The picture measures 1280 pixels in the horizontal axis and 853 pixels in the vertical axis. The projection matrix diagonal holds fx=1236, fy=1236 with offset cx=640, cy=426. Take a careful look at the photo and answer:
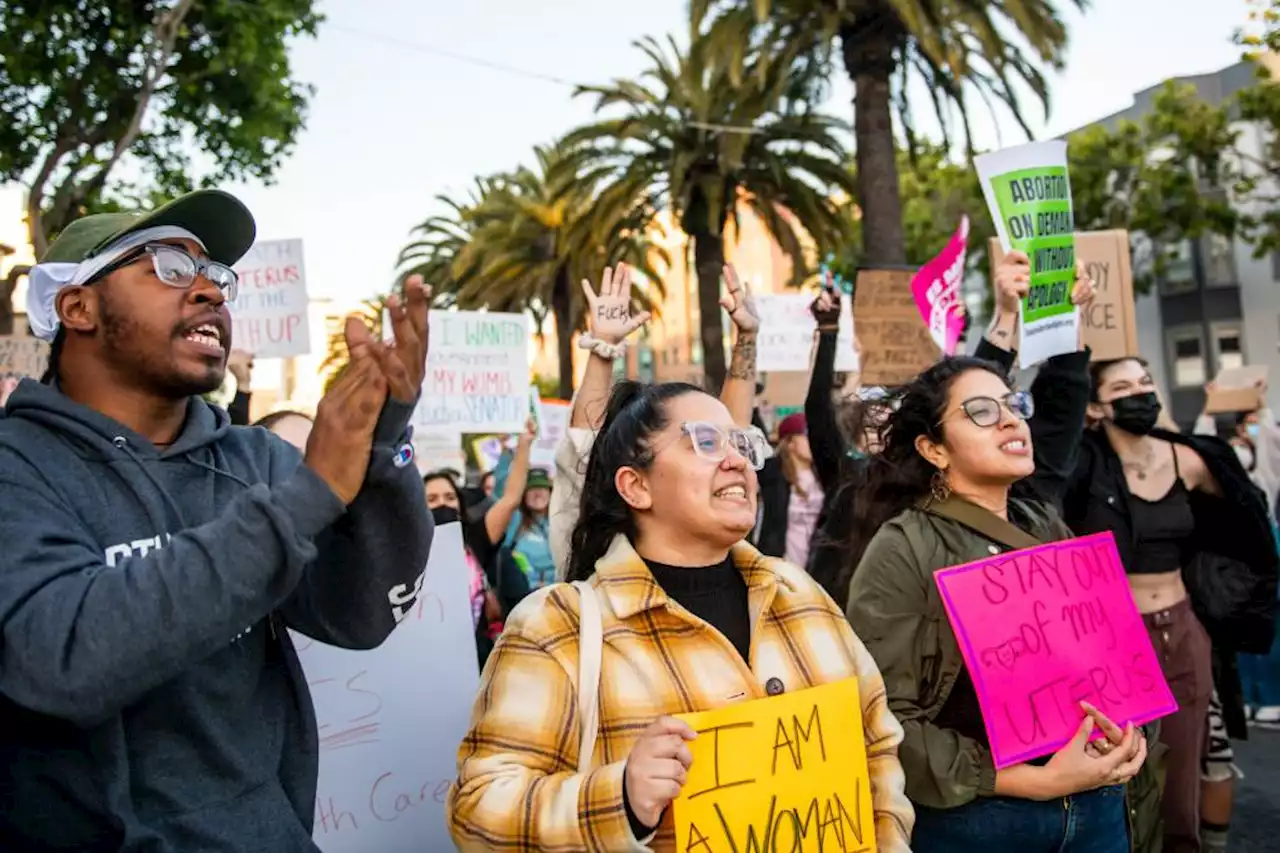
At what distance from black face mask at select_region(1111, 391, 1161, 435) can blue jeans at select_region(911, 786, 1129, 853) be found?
1.86 m

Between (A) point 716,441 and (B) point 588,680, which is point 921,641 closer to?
(A) point 716,441

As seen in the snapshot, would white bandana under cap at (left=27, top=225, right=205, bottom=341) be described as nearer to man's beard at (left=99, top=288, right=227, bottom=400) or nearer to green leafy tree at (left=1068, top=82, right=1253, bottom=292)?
man's beard at (left=99, top=288, right=227, bottom=400)

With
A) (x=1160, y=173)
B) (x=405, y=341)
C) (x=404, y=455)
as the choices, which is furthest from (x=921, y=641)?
(x=1160, y=173)

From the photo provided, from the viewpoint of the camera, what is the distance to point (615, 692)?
2117 millimetres

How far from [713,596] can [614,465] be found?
0.35 metres

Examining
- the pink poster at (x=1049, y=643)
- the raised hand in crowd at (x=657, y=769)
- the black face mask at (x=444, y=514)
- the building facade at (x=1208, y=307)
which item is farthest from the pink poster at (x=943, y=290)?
the building facade at (x=1208, y=307)

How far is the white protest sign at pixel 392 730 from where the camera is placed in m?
2.91

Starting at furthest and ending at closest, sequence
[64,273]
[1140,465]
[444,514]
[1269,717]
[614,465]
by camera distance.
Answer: [1269,717], [444,514], [1140,465], [614,465], [64,273]

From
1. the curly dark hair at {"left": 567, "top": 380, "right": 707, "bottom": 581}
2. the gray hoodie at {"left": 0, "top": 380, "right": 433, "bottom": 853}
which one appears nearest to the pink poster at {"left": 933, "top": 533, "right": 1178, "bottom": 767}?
the curly dark hair at {"left": 567, "top": 380, "right": 707, "bottom": 581}

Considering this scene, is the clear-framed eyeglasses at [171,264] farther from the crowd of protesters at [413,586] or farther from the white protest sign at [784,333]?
the white protest sign at [784,333]

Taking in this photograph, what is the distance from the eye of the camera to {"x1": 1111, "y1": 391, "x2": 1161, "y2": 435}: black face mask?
4336 mm

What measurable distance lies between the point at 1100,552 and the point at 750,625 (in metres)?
1.11

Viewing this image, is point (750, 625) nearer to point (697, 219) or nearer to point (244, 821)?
point (244, 821)

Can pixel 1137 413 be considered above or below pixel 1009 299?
below
